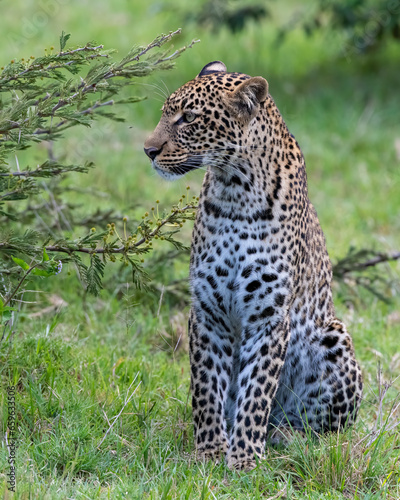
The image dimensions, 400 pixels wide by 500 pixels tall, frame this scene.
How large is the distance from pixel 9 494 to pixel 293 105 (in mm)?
9538

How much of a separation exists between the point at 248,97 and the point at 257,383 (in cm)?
171

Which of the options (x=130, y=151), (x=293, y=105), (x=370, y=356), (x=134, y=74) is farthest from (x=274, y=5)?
(x=134, y=74)

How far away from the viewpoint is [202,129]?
15.8 feet

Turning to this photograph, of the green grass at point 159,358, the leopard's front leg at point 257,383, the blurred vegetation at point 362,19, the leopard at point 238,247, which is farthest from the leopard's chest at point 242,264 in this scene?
the blurred vegetation at point 362,19

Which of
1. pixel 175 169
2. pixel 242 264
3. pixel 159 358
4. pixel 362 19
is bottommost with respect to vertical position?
pixel 159 358

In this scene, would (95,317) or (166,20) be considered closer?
(95,317)

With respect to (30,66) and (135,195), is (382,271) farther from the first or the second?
(30,66)

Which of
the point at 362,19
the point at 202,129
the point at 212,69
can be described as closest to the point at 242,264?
the point at 202,129

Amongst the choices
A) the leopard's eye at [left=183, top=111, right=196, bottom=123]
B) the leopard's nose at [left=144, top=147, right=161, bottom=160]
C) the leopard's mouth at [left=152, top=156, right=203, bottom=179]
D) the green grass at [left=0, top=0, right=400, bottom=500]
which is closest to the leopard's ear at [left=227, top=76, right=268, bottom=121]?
the leopard's eye at [left=183, top=111, right=196, bottom=123]

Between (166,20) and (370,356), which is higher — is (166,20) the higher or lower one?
the higher one

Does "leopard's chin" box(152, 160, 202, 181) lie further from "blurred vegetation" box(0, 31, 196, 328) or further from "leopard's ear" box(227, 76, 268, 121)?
"leopard's ear" box(227, 76, 268, 121)

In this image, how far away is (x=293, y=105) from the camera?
1240cm

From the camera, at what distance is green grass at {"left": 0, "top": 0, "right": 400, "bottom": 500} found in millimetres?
4391

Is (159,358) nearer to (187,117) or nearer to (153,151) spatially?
(153,151)
